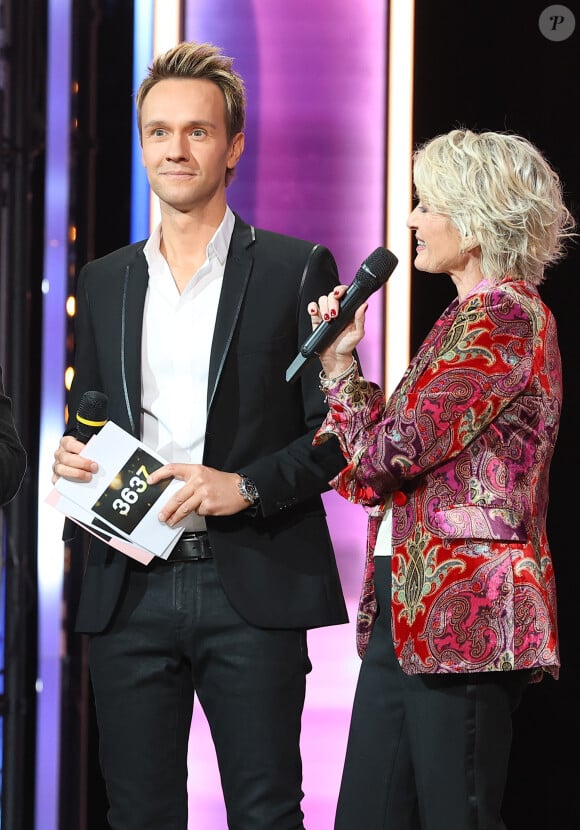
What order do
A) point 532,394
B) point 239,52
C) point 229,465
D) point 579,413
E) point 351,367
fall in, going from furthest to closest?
1. point 579,413
2. point 239,52
3. point 229,465
4. point 351,367
5. point 532,394

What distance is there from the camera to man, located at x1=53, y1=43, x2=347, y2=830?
2033mm

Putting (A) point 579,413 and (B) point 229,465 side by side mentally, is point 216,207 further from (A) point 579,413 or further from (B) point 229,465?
(A) point 579,413

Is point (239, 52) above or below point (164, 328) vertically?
above

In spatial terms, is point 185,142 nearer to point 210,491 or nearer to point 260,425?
point 260,425

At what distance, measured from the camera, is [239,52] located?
264 cm

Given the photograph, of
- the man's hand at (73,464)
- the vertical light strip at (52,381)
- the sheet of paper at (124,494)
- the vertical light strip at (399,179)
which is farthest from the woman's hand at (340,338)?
the vertical light strip at (52,381)

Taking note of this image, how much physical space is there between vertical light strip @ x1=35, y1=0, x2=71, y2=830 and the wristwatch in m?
0.78

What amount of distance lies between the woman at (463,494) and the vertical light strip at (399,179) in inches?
29.8

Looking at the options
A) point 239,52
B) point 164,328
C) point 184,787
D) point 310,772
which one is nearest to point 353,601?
point 310,772

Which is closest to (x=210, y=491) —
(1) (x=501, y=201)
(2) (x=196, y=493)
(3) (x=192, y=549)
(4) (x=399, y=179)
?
(2) (x=196, y=493)

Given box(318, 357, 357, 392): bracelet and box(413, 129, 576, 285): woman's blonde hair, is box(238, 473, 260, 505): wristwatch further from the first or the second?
box(413, 129, 576, 285): woman's blonde hair

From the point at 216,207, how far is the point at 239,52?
614 millimetres

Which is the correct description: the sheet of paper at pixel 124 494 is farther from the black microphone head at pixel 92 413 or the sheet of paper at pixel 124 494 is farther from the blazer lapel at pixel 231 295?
the blazer lapel at pixel 231 295

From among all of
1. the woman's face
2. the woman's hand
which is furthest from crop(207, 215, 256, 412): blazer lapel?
the woman's face
